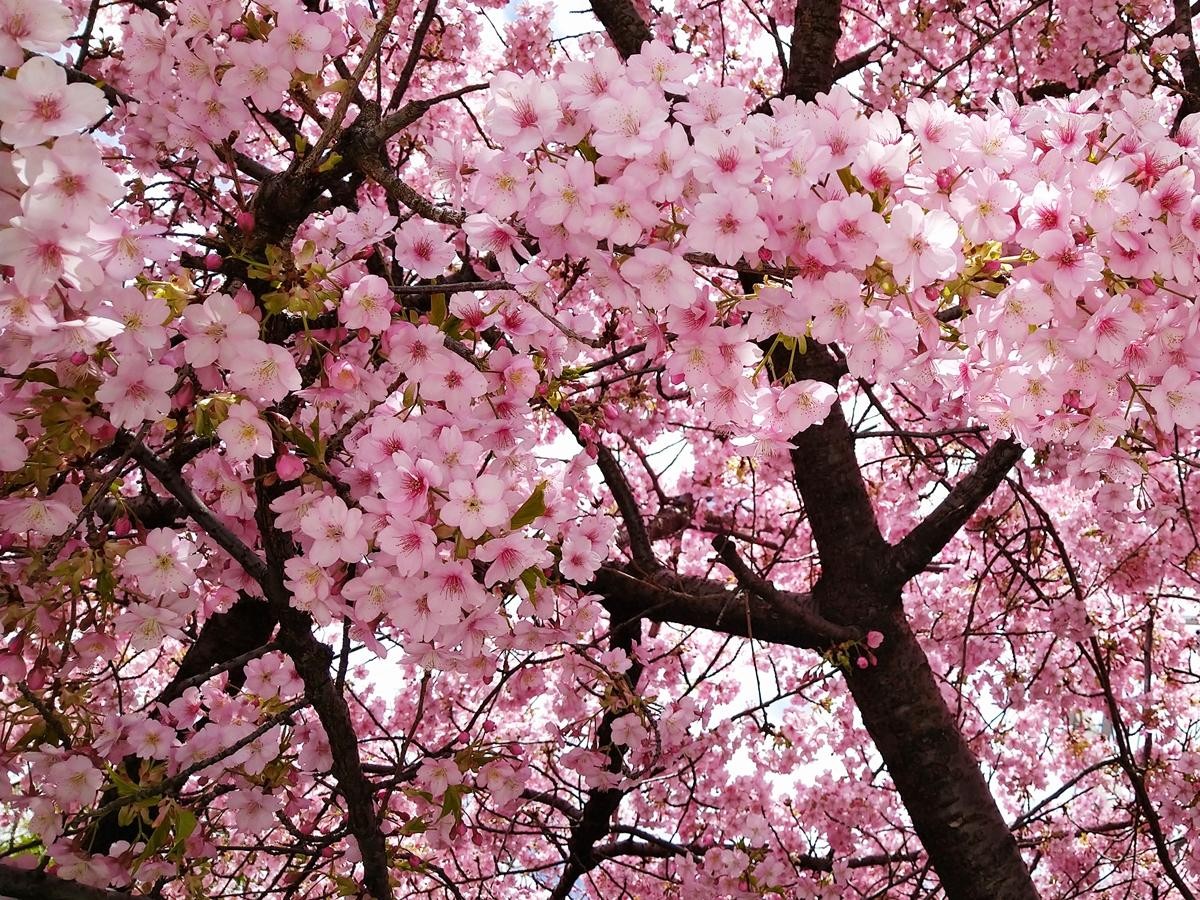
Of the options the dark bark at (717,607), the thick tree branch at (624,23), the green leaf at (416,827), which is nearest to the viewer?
the green leaf at (416,827)

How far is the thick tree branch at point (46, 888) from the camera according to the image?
166 centimetres

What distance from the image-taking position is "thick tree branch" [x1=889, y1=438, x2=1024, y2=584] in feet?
9.11

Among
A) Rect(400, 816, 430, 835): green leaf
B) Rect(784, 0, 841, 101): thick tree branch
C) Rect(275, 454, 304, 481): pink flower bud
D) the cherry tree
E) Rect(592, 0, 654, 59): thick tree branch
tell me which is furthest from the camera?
Rect(784, 0, 841, 101): thick tree branch

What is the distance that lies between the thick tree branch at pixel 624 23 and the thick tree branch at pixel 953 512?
191 centimetres

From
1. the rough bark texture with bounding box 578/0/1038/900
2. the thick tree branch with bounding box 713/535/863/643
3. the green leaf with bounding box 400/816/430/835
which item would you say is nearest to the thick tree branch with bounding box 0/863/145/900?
the green leaf with bounding box 400/816/430/835

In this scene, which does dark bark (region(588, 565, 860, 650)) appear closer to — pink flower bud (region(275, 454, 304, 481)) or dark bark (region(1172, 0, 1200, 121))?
pink flower bud (region(275, 454, 304, 481))

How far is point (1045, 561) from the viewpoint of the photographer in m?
5.49

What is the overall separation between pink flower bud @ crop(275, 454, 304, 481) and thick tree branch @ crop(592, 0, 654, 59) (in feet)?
7.79

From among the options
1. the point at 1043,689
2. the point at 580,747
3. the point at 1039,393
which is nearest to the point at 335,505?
the point at 1039,393

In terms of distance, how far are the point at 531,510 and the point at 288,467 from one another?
417 mm

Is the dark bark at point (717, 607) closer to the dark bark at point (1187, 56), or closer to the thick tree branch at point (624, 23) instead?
the thick tree branch at point (624, 23)

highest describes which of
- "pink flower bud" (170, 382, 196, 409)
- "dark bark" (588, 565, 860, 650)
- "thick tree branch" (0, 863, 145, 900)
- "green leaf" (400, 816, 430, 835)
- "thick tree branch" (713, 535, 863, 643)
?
"dark bark" (588, 565, 860, 650)

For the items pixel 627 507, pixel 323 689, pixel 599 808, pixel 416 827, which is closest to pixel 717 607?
pixel 627 507

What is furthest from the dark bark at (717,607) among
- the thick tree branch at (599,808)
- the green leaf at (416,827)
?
the green leaf at (416,827)
